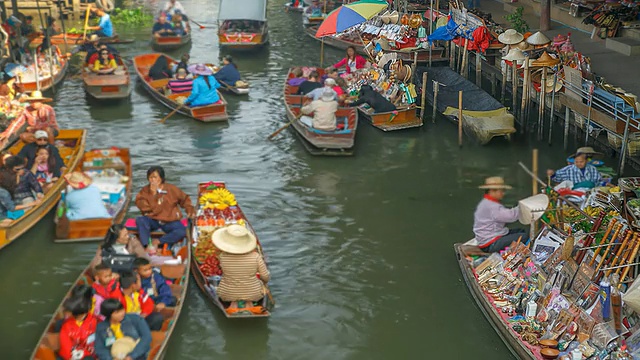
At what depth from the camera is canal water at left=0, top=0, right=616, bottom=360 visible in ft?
38.1

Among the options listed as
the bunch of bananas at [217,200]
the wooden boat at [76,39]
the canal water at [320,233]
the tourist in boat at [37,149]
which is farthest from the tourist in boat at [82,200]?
the wooden boat at [76,39]

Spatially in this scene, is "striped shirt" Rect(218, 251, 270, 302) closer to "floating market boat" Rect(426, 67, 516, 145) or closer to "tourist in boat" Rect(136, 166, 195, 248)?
"tourist in boat" Rect(136, 166, 195, 248)

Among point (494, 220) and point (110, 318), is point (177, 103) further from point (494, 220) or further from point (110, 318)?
point (110, 318)

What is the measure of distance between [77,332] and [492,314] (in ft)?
17.6

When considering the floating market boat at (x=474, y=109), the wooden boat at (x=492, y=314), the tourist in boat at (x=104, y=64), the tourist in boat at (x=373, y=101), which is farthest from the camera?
the tourist in boat at (x=104, y=64)

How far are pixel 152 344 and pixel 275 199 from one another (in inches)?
262

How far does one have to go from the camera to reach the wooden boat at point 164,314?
Result: 388 inches

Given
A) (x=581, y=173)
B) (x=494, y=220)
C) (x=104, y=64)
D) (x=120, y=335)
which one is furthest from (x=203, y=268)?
(x=104, y=64)

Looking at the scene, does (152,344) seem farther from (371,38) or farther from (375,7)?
(371,38)

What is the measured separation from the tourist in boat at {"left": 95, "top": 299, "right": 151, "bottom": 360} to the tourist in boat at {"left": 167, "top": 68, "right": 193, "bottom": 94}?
42.6 feet

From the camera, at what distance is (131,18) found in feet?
114

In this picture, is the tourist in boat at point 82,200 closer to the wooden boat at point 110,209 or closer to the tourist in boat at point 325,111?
the wooden boat at point 110,209

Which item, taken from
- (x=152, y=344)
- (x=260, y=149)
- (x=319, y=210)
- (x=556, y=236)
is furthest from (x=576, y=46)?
(x=152, y=344)

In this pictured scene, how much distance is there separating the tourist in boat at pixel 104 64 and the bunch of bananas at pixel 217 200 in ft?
A: 31.8
